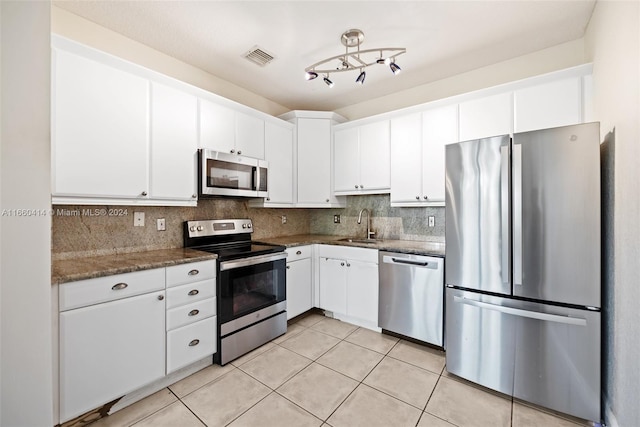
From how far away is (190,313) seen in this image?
6.56 ft

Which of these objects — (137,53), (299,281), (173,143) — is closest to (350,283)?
(299,281)

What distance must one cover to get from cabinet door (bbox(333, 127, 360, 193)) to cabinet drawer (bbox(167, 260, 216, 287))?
5.84 feet

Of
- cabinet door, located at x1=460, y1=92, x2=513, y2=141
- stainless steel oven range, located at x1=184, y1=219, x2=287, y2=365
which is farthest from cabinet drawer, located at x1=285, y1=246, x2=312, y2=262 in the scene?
cabinet door, located at x1=460, y1=92, x2=513, y2=141

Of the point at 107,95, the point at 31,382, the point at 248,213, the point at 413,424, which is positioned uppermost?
the point at 107,95

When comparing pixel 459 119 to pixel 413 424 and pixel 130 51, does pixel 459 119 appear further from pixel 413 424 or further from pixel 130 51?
pixel 130 51

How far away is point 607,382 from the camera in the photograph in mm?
1595

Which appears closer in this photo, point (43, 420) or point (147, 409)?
point (43, 420)

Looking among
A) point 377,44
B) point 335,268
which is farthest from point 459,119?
point 335,268

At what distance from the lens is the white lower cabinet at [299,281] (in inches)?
111

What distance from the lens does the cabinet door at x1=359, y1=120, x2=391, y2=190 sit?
9.80ft

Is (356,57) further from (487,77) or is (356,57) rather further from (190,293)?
(190,293)

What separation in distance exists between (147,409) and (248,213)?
191 centimetres

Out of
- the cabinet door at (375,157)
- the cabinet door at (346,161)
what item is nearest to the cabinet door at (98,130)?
the cabinet door at (346,161)

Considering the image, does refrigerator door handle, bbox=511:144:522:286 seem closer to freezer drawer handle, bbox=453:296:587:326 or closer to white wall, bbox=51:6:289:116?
freezer drawer handle, bbox=453:296:587:326
